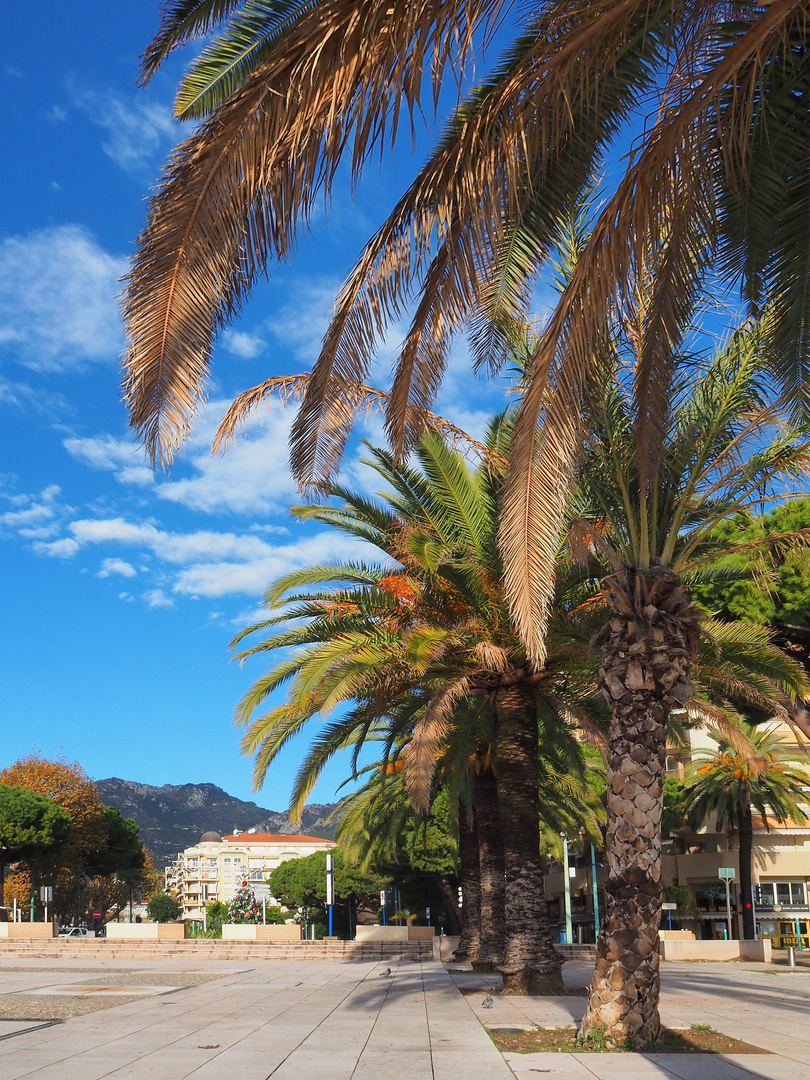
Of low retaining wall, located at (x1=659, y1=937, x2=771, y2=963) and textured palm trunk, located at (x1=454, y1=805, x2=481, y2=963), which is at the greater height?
textured palm trunk, located at (x1=454, y1=805, x2=481, y2=963)

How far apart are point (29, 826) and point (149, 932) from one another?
14230 mm

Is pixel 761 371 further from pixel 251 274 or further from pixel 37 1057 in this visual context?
pixel 37 1057

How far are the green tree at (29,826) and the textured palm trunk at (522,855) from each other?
38.3 metres

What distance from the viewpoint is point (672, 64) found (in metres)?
6.71

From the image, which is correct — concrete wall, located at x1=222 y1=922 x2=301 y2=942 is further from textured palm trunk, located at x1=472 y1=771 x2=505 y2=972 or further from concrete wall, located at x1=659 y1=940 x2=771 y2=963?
textured palm trunk, located at x1=472 y1=771 x2=505 y2=972

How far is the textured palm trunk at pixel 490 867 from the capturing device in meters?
19.2

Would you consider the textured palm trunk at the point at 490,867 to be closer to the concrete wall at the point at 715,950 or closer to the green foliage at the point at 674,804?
the concrete wall at the point at 715,950

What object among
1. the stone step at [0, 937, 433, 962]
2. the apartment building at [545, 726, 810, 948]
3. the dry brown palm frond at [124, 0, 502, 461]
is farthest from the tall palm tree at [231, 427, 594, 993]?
the apartment building at [545, 726, 810, 948]

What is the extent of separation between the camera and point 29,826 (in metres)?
47.6

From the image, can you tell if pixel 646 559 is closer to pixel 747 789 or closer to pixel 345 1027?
pixel 345 1027

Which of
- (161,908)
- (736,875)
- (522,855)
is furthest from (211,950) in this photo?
(161,908)

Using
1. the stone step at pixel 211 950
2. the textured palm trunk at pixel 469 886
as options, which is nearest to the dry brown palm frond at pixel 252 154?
the textured palm trunk at pixel 469 886

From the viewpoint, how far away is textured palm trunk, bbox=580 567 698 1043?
9.38 m

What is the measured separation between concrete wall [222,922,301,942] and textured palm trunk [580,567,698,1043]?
2895 centimetres
